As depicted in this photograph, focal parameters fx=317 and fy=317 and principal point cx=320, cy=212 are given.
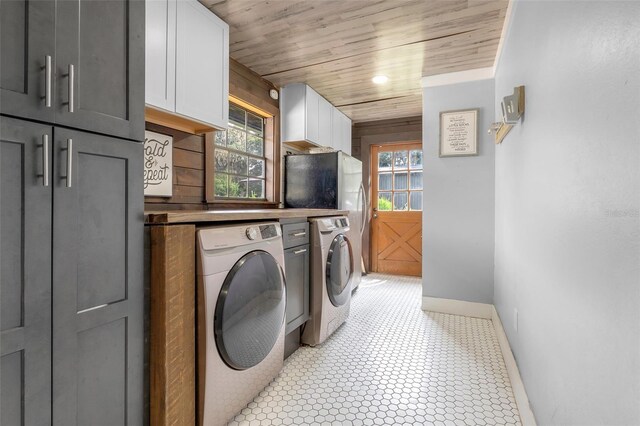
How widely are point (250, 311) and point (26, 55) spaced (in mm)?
1153

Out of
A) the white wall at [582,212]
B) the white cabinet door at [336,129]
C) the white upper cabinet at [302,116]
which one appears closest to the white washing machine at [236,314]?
the white wall at [582,212]

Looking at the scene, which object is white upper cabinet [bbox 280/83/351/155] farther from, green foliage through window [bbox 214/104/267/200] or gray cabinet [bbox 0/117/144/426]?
gray cabinet [bbox 0/117/144/426]

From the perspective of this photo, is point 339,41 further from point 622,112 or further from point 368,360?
point 368,360

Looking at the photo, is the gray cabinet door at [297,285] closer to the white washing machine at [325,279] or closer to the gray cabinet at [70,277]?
the white washing machine at [325,279]

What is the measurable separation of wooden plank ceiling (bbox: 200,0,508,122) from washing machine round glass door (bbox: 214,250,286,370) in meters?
1.63

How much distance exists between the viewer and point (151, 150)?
6.68 feet

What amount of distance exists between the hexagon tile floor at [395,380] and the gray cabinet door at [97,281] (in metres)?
0.67

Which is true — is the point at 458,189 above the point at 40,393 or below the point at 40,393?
above

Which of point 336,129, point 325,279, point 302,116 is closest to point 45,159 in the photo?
point 325,279

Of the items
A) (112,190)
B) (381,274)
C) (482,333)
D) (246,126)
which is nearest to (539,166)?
(112,190)

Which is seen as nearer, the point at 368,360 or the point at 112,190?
the point at 112,190

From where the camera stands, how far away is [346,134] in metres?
4.36

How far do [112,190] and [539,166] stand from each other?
5.20ft

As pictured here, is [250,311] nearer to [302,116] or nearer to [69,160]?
[69,160]
